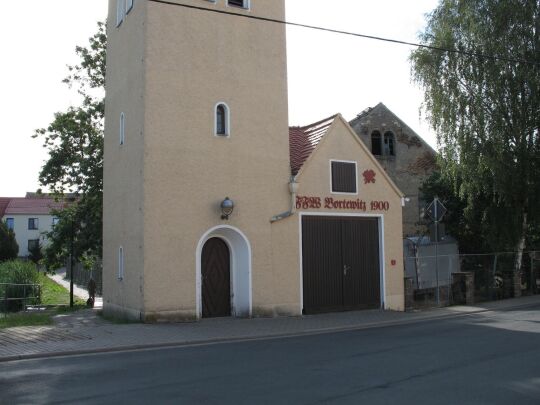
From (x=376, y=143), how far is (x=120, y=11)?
21.1m

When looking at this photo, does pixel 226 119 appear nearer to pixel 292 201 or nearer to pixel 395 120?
pixel 292 201

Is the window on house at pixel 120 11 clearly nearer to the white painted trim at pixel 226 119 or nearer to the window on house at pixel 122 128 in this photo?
the window on house at pixel 122 128

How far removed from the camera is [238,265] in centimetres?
1725

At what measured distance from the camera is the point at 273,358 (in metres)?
10.3

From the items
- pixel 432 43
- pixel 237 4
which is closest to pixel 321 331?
pixel 237 4

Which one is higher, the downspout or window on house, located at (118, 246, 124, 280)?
the downspout

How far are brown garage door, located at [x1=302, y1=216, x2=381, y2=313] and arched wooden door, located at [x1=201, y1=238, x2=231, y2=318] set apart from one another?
2.46m

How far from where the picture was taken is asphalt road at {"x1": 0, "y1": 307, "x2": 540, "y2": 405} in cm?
730

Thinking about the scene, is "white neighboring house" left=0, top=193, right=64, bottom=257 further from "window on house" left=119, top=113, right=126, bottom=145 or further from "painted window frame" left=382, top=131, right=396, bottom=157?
"window on house" left=119, top=113, right=126, bottom=145

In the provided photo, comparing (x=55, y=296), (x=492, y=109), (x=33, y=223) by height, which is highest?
(x=492, y=109)

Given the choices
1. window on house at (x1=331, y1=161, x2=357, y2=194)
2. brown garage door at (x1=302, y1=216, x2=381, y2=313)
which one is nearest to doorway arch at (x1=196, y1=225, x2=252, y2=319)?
brown garage door at (x1=302, y1=216, x2=381, y2=313)

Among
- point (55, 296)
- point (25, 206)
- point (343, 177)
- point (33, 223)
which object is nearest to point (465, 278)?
point (343, 177)

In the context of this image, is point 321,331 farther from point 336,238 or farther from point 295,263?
point 336,238

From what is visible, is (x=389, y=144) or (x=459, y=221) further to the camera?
(x=389, y=144)
